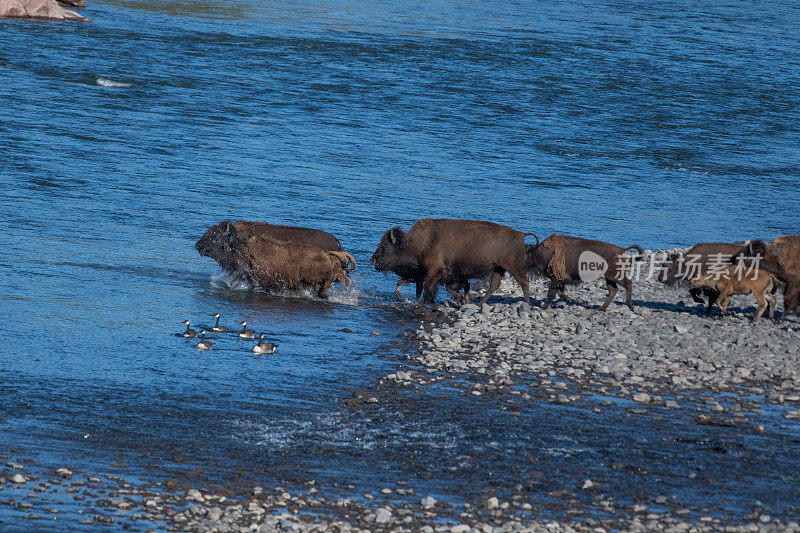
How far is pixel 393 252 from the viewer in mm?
16031

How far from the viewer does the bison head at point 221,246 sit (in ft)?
52.3

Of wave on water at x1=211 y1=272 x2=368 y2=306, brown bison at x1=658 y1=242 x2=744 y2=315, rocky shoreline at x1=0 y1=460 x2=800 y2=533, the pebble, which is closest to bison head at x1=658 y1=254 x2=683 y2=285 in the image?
brown bison at x1=658 y1=242 x2=744 y2=315

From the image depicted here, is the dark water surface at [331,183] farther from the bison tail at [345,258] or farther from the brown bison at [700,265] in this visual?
A: the brown bison at [700,265]

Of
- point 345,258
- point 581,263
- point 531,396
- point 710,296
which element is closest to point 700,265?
point 710,296

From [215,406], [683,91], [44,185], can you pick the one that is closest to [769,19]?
[683,91]

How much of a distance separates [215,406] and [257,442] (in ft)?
4.08

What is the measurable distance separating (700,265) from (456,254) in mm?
3584

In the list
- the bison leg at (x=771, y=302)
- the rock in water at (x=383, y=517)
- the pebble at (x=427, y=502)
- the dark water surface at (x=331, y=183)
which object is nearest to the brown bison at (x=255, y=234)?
the dark water surface at (x=331, y=183)

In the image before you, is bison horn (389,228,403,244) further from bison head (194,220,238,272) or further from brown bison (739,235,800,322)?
brown bison (739,235,800,322)

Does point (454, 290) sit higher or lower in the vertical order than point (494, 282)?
lower

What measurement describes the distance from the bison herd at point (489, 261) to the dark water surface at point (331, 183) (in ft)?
1.85

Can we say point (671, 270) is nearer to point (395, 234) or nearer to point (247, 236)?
point (395, 234)

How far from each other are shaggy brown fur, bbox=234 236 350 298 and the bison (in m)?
0.23

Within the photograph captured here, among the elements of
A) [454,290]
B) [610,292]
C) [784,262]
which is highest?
[784,262]
